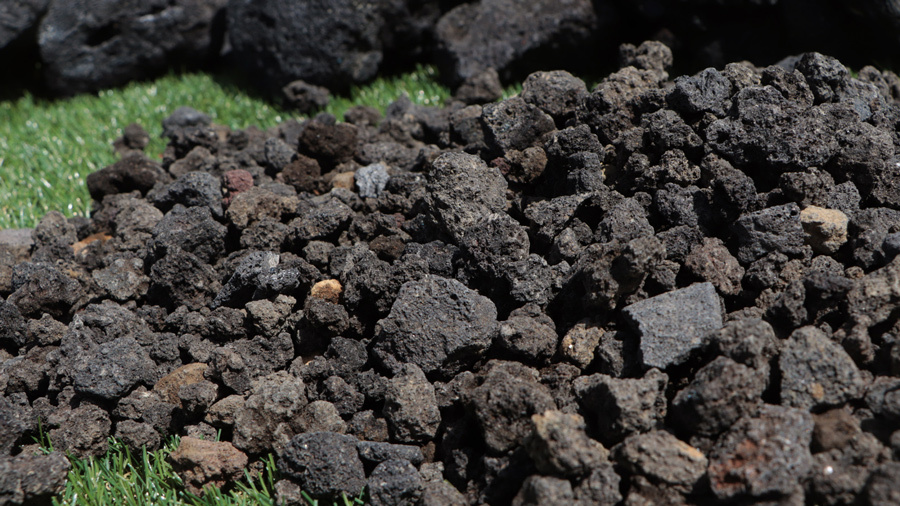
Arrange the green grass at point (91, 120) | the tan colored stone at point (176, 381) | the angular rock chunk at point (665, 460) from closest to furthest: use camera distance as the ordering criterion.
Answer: the angular rock chunk at point (665, 460) < the tan colored stone at point (176, 381) < the green grass at point (91, 120)

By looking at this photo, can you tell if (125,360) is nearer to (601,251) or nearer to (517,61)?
(601,251)

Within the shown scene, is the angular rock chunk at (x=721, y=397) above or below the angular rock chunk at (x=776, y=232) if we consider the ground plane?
below

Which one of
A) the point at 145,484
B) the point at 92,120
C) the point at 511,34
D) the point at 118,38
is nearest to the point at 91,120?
the point at 92,120

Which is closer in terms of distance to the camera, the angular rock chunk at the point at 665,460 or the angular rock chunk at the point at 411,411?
the angular rock chunk at the point at 665,460

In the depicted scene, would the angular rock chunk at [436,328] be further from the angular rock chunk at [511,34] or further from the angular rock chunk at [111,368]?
the angular rock chunk at [511,34]

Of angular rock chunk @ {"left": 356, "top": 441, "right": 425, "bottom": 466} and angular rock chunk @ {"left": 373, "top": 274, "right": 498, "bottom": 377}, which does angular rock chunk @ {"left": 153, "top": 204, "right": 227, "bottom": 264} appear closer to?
angular rock chunk @ {"left": 373, "top": 274, "right": 498, "bottom": 377}

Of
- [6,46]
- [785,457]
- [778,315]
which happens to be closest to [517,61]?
[778,315]

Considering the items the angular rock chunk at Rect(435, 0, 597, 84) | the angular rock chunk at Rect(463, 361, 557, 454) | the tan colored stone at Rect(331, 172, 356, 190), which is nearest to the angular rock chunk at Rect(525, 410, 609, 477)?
the angular rock chunk at Rect(463, 361, 557, 454)

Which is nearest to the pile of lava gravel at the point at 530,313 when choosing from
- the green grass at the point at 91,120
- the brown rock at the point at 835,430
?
the brown rock at the point at 835,430
